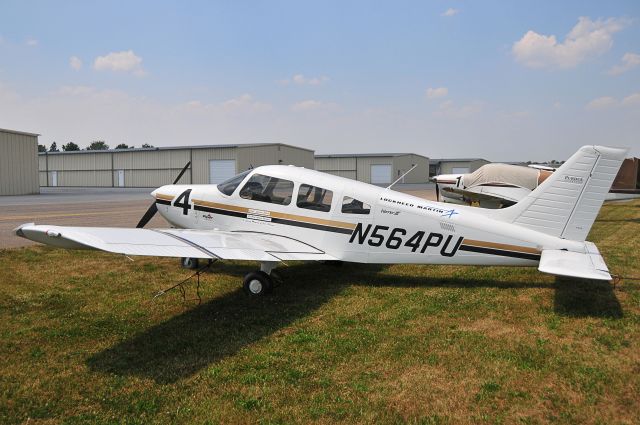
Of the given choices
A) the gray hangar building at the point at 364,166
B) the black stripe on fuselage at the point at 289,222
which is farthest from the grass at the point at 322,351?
the gray hangar building at the point at 364,166

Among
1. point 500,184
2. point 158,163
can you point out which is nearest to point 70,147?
point 158,163

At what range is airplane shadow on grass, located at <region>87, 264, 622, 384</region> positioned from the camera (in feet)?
14.6

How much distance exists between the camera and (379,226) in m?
7.25

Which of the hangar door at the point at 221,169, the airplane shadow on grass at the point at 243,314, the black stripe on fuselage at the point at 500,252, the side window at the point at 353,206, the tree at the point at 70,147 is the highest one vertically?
the tree at the point at 70,147

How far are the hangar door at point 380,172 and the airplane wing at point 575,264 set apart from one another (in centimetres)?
6352

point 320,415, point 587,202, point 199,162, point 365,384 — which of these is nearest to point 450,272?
point 587,202

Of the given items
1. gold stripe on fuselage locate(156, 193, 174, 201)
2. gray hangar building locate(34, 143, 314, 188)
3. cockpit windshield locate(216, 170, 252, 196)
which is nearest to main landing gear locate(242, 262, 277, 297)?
cockpit windshield locate(216, 170, 252, 196)

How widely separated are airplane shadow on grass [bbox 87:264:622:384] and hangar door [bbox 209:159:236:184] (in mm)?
36684

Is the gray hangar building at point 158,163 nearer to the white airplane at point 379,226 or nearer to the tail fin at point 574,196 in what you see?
the white airplane at point 379,226

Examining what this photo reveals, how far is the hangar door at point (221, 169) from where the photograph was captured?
4466 cm

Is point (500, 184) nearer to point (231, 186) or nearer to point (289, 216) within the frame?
point (289, 216)

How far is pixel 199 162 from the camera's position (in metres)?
46.2

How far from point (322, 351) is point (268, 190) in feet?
12.2

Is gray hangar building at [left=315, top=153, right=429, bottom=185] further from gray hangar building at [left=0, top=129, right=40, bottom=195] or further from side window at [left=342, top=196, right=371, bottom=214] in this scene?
side window at [left=342, top=196, right=371, bottom=214]
